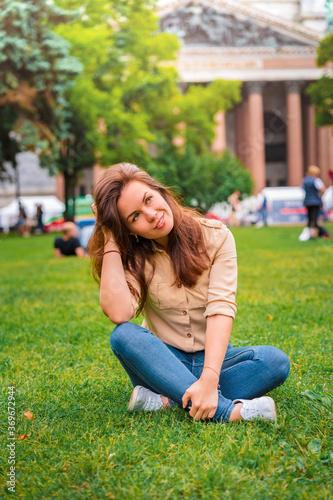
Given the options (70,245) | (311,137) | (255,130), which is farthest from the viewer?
(311,137)

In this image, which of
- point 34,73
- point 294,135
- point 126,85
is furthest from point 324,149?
point 34,73

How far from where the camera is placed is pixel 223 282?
116 inches

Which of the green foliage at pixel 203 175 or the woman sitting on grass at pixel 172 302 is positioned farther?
the green foliage at pixel 203 175

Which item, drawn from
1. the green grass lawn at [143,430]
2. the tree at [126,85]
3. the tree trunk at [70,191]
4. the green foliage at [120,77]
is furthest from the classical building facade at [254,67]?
the green grass lawn at [143,430]

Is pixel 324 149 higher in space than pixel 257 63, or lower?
lower

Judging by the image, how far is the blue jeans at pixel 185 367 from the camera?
2885 mm

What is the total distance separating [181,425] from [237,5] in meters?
42.7

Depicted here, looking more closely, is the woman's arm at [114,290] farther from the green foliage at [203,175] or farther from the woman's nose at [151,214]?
the green foliage at [203,175]

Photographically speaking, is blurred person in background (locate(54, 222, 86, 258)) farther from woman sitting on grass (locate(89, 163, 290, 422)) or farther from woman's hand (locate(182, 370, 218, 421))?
woman's hand (locate(182, 370, 218, 421))

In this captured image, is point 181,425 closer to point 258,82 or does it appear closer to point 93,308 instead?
point 93,308

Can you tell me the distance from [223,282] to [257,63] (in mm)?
45907

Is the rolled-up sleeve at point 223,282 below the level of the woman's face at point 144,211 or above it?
below

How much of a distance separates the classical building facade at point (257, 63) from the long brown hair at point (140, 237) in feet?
122

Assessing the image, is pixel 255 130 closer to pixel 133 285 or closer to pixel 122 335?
pixel 133 285
